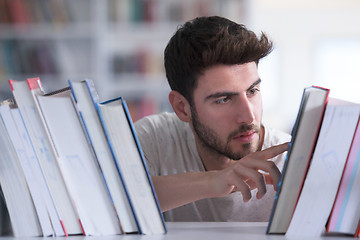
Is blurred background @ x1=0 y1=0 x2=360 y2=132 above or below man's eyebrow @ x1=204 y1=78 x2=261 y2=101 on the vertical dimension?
below

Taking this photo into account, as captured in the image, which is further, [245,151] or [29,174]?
[245,151]

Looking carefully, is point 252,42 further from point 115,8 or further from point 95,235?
point 115,8

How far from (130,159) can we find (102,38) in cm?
277

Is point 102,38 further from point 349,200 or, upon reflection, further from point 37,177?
point 349,200

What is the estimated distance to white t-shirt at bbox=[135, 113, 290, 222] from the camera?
4.39 ft

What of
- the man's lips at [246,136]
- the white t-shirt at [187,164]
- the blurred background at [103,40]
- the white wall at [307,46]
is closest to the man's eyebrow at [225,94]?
the man's lips at [246,136]

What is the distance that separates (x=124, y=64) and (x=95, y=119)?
2.78 m

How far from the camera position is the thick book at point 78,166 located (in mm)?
737

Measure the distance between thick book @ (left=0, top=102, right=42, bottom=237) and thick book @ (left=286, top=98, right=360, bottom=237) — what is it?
453mm

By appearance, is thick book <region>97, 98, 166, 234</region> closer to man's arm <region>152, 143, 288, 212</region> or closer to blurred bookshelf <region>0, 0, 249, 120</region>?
man's arm <region>152, 143, 288, 212</region>

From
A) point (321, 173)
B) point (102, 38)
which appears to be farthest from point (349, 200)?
point (102, 38)

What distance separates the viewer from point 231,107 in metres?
1.18

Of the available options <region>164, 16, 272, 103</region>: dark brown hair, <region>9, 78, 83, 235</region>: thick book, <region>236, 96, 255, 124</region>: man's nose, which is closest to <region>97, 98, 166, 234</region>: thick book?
<region>9, 78, 83, 235</region>: thick book

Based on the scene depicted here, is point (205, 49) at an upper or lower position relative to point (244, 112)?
upper
